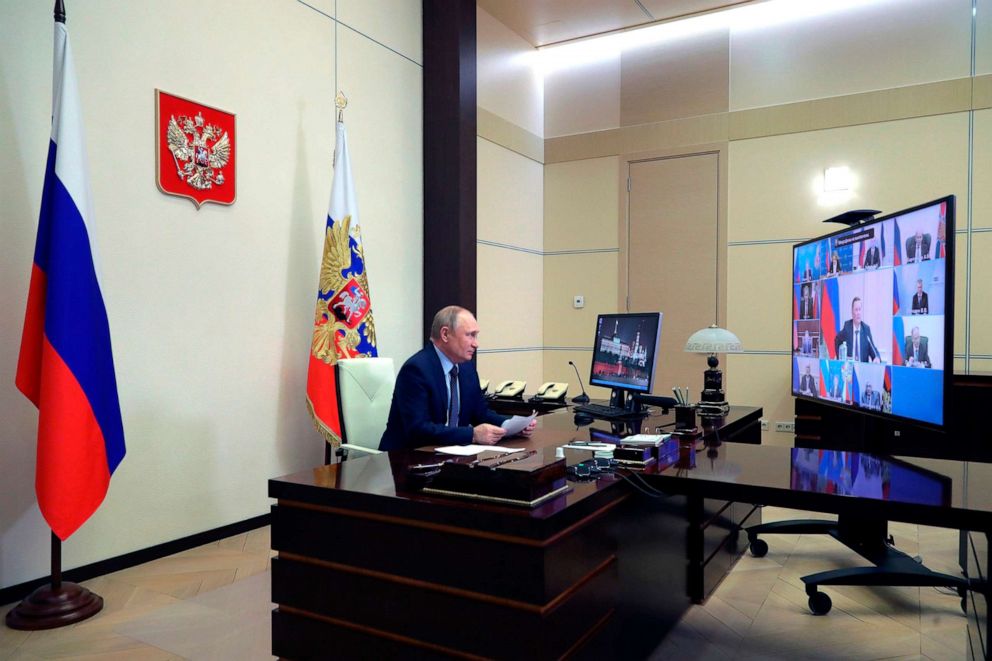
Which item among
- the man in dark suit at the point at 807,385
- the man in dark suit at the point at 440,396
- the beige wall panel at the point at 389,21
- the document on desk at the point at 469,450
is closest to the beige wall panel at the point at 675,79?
the beige wall panel at the point at 389,21

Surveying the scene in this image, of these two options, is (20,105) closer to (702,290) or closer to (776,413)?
(702,290)

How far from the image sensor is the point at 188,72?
355 cm

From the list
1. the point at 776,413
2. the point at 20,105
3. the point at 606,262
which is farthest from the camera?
the point at 606,262

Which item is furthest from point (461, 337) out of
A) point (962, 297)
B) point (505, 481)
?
point (962, 297)

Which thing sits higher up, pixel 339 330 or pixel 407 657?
pixel 339 330

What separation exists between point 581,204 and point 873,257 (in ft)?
13.5

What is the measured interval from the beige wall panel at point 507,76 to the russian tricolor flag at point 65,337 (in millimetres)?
3203

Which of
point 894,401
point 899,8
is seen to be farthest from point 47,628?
point 899,8

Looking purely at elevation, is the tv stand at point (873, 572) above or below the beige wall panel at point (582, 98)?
below

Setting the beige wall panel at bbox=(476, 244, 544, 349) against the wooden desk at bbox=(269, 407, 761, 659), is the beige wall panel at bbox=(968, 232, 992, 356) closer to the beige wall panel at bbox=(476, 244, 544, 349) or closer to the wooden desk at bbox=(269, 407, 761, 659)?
the beige wall panel at bbox=(476, 244, 544, 349)

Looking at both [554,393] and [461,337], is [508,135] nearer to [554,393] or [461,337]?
[554,393]

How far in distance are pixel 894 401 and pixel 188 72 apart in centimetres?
348

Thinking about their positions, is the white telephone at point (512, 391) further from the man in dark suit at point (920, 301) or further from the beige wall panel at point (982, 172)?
the beige wall panel at point (982, 172)

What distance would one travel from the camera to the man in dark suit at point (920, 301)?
2.29 m
